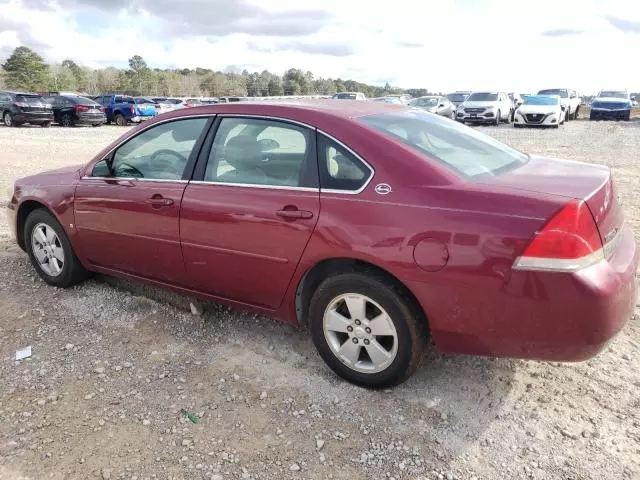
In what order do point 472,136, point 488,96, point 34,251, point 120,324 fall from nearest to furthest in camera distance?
point 472,136
point 120,324
point 34,251
point 488,96

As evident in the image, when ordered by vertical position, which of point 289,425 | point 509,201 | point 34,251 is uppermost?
point 509,201

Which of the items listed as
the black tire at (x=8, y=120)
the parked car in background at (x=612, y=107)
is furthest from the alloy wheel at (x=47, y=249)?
the parked car in background at (x=612, y=107)

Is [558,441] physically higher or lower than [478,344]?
lower

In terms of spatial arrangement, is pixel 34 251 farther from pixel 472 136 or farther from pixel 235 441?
pixel 472 136

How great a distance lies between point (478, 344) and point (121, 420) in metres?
1.90

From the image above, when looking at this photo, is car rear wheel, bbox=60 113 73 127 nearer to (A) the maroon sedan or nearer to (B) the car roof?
(A) the maroon sedan

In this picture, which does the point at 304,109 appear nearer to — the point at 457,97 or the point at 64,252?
the point at 64,252

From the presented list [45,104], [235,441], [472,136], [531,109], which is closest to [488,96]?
[531,109]

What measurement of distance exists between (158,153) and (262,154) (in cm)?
93

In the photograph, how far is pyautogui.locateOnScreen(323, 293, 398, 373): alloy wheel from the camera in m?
2.93

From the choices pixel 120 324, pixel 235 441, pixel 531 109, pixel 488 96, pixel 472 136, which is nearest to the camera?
pixel 235 441

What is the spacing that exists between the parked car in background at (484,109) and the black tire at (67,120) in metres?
18.1

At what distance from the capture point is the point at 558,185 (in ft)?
8.96

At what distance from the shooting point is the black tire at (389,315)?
281 cm
